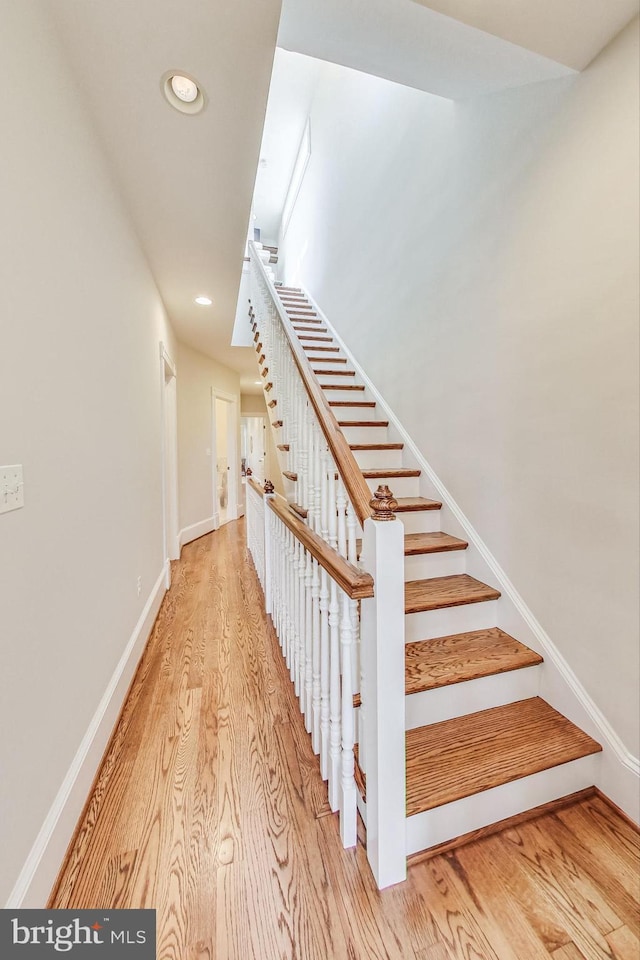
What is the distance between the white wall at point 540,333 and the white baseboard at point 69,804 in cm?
171

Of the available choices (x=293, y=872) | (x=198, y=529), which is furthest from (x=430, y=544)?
(x=198, y=529)

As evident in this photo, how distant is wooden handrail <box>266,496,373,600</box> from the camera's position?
Result: 3.26ft

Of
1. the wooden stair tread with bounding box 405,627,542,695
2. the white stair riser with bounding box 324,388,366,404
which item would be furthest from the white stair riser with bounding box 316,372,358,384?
the wooden stair tread with bounding box 405,627,542,695

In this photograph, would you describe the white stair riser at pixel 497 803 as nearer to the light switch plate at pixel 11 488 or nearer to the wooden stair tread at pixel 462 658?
the wooden stair tread at pixel 462 658

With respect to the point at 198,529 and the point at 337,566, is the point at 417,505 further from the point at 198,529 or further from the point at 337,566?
the point at 198,529

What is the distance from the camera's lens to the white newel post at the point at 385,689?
1004 millimetres

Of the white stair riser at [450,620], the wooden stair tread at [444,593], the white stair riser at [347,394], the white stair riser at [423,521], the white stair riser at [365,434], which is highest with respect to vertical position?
the white stair riser at [347,394]

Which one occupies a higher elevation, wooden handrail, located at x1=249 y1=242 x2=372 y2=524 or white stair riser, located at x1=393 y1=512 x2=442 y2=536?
wooden handrail, located at x1=249 y1=242 x2=372 y2=524

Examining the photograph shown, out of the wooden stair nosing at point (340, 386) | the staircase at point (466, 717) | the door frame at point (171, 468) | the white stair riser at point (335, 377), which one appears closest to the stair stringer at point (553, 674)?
the staircase at point (466, 717)

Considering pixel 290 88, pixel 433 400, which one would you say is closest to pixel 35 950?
pixel 433 400

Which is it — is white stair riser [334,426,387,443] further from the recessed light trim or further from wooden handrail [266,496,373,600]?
the recessed light trim

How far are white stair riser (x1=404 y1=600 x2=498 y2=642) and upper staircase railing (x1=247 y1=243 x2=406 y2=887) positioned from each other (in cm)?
42

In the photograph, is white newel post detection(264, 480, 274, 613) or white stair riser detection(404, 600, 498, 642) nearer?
white stair riser detection(404, 600, 498, 642)

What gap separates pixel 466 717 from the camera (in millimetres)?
1445
